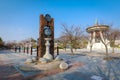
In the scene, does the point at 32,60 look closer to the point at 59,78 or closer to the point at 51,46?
the point at 51,46

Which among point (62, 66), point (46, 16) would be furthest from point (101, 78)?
point (46, 16)

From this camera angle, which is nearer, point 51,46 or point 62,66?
point 62,66

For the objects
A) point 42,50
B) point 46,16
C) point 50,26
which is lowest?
point 42,50

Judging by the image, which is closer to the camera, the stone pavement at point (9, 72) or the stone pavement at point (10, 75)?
the stone pavement at point (10, 75)

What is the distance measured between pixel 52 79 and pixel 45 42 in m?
7.37

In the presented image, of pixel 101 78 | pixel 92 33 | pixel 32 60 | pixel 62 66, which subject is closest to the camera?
pixel 101 78

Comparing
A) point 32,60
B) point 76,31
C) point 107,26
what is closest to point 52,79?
point 32,60

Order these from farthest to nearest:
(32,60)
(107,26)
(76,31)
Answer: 1. (76,31)
2. (107,26)
3. (32,60)

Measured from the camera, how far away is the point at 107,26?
67.7 feet

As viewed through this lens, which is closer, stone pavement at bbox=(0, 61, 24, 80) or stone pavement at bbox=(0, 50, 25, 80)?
stone pavement at bbox=(0, 61, 24, 80)

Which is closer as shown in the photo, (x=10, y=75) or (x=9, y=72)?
(x=10, y=75)

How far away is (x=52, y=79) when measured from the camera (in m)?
6.78

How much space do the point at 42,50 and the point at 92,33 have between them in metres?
31.0

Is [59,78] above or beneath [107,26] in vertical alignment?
beneath
